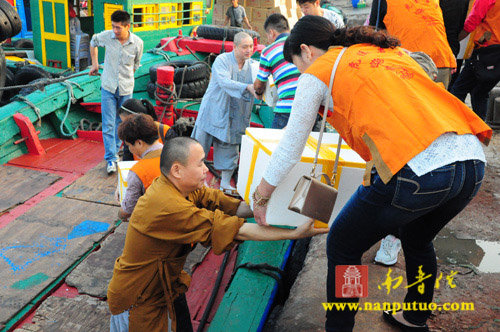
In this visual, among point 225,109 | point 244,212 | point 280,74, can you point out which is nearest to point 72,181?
point 225,109

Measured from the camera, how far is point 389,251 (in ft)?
10.4

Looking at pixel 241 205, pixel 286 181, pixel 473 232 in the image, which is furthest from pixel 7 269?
pixel 473 232

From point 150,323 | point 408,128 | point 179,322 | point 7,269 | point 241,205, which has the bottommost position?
point 7,269

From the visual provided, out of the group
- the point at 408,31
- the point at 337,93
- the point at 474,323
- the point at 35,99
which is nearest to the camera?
the point at 337,93

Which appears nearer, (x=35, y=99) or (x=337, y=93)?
(x=337, y=93)

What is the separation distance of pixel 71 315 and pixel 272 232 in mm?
1891

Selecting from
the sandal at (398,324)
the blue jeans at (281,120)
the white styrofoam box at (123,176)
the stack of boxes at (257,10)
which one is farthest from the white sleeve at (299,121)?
the stack of boxes at (257,10)

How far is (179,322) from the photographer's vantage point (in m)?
2.72

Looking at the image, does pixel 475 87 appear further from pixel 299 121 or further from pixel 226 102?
pixel 299 121

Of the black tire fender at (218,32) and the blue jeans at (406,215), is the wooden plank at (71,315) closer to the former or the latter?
the blue jeans at (406,215)

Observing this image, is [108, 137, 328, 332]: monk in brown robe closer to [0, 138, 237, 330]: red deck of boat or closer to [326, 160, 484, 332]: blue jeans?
[326, 160, 484, 332]: blue jeans

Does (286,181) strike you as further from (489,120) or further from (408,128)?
(489,120)

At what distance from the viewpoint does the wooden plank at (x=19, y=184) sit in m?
5.07

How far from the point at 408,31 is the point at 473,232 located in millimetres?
1706
